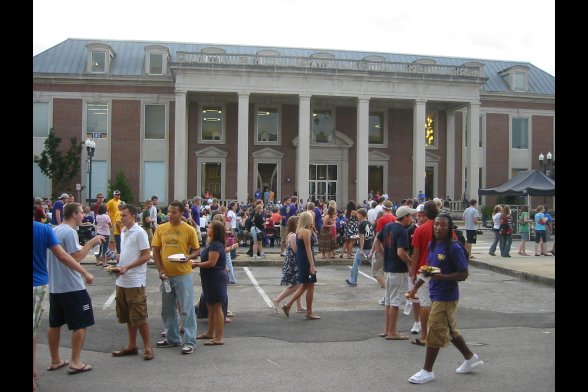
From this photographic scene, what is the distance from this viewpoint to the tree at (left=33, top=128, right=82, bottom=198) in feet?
117

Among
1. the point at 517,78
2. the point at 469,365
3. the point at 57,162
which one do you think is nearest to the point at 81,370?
the point at 469,365

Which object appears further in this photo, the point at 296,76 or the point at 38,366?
the point at 296,76

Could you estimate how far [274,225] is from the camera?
21547mm

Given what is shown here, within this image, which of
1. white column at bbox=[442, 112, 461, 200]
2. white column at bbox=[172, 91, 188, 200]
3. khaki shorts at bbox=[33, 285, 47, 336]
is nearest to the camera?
khaki shorts at bbox=[33, 285, 47, 336]

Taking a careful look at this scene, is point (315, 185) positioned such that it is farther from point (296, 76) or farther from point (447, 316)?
point (447, 316)

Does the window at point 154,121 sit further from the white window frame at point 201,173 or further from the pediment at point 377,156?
the pediment at point 377,156

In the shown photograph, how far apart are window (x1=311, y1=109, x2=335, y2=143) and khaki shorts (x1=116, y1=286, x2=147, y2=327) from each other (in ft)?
107

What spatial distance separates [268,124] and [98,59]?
38.6 ft

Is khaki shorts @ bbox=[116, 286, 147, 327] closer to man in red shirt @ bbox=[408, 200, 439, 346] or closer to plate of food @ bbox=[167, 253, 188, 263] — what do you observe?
plate of food @ bbox=[167, 253, 188, 263]

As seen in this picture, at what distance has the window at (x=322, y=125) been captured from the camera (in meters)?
39.6

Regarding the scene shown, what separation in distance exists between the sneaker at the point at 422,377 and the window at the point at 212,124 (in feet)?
108

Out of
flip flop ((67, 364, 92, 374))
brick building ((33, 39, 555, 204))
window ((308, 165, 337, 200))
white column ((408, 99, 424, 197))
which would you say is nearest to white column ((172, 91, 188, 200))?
brick building ((33, 39, 555, 204))
